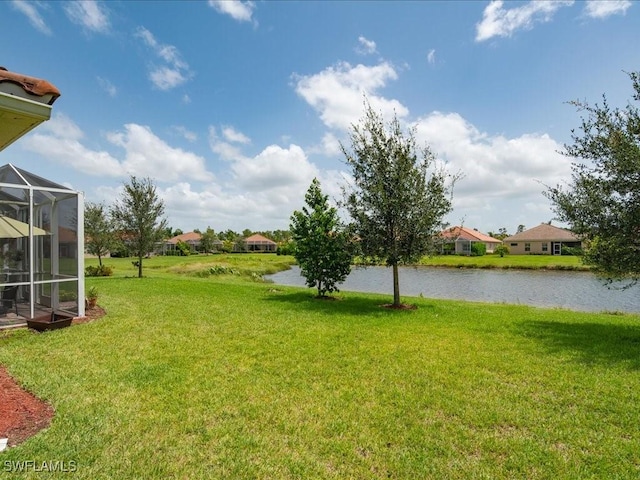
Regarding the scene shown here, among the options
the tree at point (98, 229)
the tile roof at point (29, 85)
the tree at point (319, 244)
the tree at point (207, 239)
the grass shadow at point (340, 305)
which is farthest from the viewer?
the tree at point (207, 239)

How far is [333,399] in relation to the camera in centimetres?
488

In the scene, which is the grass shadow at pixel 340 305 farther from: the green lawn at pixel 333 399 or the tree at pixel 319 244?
the green lawn at pixel 333 399

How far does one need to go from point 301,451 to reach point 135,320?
8.07 meters

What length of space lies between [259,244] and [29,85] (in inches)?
3346

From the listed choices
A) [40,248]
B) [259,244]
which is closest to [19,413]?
[40,248]

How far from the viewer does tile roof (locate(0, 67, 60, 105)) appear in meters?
2.76

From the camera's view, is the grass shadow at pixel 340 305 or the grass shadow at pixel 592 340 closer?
the grass shadow at pixel 592 340

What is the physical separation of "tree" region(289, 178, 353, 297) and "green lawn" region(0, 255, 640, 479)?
18.0 feet

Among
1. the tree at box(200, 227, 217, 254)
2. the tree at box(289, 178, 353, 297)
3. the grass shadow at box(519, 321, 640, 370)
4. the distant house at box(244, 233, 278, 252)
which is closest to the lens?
the grass shadow at box(519, 321, 640, 370)

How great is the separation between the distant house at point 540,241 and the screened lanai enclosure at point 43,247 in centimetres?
5991

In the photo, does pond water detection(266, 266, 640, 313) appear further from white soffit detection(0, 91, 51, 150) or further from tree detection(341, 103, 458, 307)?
white soffit detection(0, 91, 51, 150)

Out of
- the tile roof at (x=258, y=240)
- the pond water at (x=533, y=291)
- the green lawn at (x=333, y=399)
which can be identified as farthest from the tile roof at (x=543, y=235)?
the green lawn at (x=333, y=399)

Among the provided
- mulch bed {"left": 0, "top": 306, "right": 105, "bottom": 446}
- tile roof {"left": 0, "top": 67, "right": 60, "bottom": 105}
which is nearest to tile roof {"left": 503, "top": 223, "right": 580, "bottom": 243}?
mulch bed {"left": 0, "top": 306, "right": 105, "bottom": 446}

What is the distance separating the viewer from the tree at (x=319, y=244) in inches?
590
